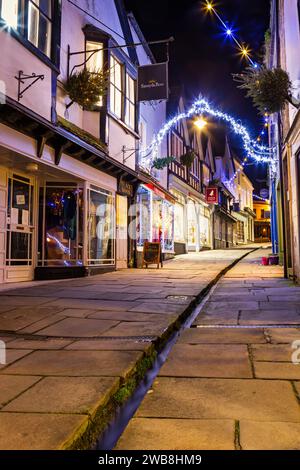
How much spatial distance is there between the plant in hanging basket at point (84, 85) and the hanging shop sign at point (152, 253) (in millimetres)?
5200

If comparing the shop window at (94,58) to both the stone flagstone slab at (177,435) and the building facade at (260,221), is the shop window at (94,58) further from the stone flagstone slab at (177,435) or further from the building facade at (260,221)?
A: the building facade at (260,221)

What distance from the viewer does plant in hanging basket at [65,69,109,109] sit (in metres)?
10.1

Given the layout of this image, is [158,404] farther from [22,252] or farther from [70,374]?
[22,252]

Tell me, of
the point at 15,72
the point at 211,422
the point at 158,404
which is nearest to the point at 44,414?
the point at 158,404

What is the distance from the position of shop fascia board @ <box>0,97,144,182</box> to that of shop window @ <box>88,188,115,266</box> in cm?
92

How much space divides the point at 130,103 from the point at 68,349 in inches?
456

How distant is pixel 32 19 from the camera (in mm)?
8742

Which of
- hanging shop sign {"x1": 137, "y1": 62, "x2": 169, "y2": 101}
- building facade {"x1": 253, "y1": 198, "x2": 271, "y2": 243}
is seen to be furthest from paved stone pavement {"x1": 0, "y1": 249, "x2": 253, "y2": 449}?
building facade {"x1": 253, "y1": 198, "x2": 271, "y2": 243}

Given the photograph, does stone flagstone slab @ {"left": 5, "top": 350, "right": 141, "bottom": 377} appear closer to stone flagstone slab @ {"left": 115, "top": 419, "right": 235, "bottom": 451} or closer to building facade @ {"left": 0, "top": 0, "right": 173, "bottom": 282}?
stone flagstone slab @ {"left": 115, "top": 419, "right": 235, "bottom": 451}

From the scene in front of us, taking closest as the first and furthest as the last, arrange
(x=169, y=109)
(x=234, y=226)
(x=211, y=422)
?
(x=211, y=422), (x=169, y=109), (x=234, y=226)

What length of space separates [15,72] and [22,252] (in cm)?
407

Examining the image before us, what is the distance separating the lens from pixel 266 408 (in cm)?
249

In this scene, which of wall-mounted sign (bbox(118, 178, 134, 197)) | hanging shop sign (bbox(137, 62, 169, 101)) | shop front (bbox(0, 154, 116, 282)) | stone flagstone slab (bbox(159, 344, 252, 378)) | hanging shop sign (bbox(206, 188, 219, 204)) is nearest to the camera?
stone flagstone slab (bbox(159, 344, 252, 378))
